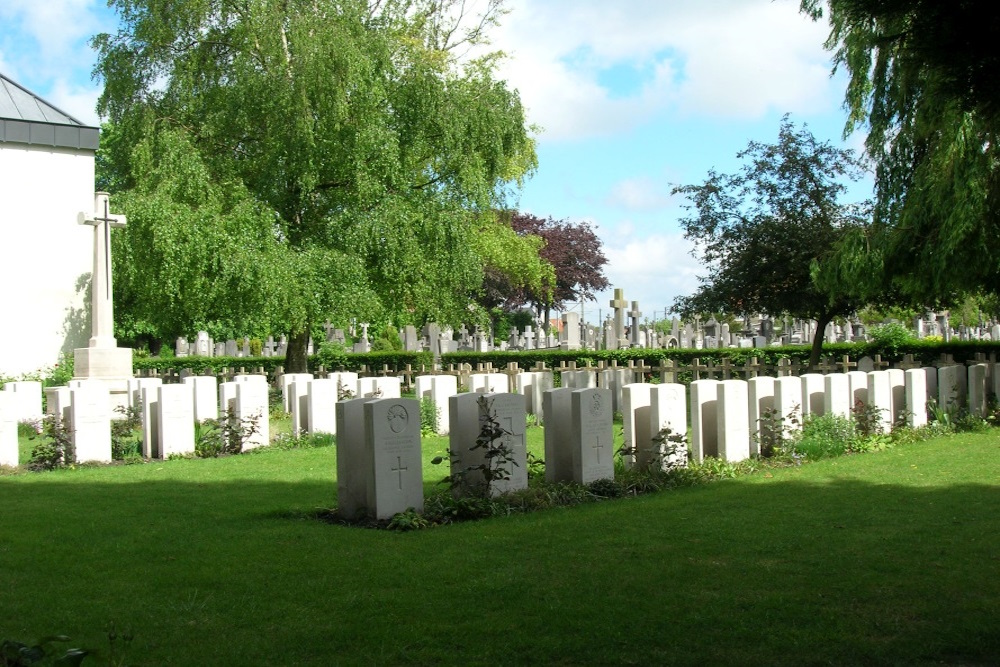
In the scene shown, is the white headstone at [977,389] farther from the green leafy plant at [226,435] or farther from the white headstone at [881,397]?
the green leafy plant at [226,435]

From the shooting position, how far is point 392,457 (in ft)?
25.2

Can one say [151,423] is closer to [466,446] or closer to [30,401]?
[30,401]

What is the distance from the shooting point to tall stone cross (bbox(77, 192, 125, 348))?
1775cm

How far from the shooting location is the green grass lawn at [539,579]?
444 cm

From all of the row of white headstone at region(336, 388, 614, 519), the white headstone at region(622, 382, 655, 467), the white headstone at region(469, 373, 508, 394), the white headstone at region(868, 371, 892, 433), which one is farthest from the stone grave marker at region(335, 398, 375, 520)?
the white headstone at region(469, 373, 508, 394)

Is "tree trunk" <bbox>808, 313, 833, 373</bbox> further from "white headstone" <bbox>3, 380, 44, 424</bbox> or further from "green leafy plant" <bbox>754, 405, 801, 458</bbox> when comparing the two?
"white headstone" <bbox>3, 380, 44, 424</bbox>

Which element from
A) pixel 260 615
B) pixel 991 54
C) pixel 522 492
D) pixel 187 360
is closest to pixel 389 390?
pixel 522 492

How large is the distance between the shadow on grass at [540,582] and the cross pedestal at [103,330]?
31.0 ft

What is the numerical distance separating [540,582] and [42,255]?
2383cm

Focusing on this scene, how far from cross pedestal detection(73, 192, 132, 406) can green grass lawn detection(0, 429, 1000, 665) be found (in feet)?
28.9

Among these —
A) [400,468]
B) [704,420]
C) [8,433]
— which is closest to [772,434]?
[704,420]

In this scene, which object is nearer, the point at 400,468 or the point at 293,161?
the point at 400,468

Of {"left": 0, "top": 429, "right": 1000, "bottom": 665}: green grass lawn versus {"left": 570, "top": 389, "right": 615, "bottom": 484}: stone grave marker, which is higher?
{"left": 570, "top": 389, "right": 615, "bottom": 484}: stone grave marker

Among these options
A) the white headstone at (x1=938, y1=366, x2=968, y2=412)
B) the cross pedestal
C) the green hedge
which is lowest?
the white headstone at (x1=938, y1=366, x2=968, y2=412)
